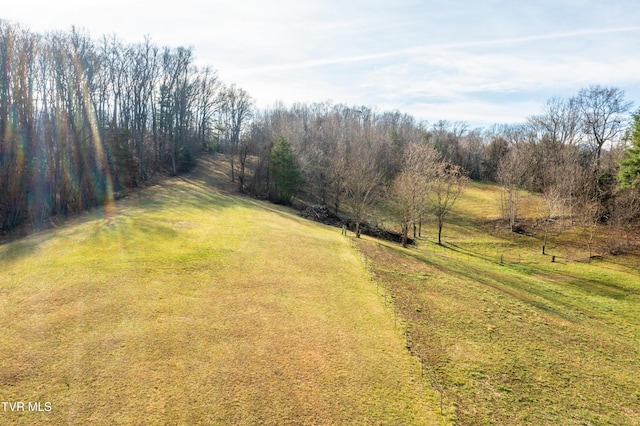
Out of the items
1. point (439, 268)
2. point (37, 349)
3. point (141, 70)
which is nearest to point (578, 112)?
point (439, 268)

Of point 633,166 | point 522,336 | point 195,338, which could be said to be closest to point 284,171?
point 195,338

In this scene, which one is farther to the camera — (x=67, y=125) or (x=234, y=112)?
(x=234, y=112)

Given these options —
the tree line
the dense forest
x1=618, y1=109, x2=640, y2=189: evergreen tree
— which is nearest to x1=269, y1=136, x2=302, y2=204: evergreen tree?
the dense forest

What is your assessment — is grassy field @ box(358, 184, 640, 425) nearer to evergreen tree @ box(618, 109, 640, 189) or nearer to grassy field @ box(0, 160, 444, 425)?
grassy field @ box(0, 160, 444, 425)

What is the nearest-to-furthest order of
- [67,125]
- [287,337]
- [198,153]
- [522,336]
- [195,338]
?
[195,338] < [287,337] < [522,336] < [67,125] < [198,153]

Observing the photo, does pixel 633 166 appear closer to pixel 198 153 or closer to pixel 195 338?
pixel 195 338

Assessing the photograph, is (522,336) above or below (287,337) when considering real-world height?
below

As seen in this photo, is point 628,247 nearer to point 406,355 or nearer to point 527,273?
point 527,273
